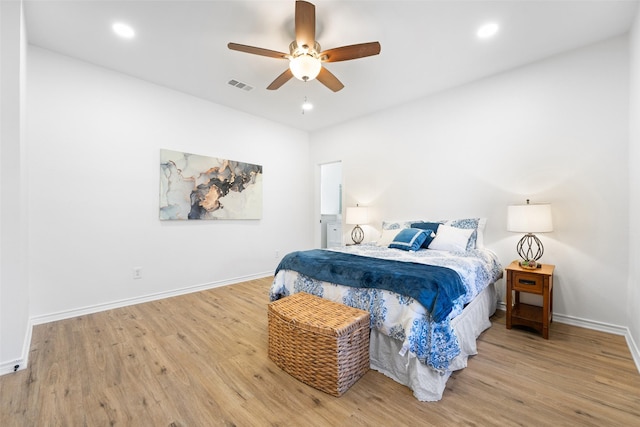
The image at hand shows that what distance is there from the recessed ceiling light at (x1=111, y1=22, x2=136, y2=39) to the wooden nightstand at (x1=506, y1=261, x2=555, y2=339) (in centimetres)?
431

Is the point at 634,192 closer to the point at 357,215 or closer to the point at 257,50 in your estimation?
the point at 357,215

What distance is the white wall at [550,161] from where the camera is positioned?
8.28ft

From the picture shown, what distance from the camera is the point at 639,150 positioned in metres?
2.12

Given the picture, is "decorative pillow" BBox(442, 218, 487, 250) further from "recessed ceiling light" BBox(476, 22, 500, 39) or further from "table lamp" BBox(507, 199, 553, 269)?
"recessed ceiling light" BBox(476, 22, 500, 39)

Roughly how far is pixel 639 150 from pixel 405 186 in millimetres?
2314

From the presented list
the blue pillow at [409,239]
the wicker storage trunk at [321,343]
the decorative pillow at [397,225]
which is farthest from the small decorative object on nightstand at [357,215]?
the wicker storage trunk at [321,343]

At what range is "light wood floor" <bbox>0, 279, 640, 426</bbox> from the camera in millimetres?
1476

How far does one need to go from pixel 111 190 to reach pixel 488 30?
14.3 ft

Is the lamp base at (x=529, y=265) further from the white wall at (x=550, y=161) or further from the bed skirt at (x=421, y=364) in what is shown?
the bed skirt at (x=421, y=364)

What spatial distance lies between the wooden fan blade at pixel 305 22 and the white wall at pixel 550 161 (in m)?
2.36

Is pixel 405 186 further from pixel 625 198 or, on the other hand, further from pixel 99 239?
pixel 99 239

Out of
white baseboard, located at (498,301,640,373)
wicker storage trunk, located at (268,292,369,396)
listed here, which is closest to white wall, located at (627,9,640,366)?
white baseboard, located at (498,301,640,373)

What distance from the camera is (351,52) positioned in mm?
2236

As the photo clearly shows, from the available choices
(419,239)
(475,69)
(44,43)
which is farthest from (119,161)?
(475,69)
